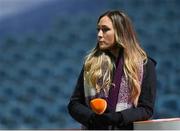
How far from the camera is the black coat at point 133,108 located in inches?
54.4

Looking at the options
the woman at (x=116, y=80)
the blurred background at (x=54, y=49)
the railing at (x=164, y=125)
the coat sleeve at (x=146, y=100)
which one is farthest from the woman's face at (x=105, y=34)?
the blurred background at (x=54, y=49)

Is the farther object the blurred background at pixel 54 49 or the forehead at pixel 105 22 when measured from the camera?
the blurred background at pixel 54 49

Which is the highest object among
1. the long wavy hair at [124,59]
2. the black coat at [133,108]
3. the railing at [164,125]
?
the long wavy hair at [124,59]

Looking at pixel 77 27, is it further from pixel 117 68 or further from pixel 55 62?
pixel 117 68

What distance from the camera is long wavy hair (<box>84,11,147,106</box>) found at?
1.43 meters

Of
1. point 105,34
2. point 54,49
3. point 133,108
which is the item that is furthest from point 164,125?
point 54,49

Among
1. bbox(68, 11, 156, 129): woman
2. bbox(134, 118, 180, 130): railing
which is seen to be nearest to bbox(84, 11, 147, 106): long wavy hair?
bbox(68, 11, 156, 129): woman

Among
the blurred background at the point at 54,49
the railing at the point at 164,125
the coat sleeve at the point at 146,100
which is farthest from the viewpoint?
the blurred background at the point at 54,49

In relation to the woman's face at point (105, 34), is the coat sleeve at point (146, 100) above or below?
below

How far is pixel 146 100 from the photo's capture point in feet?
4.70

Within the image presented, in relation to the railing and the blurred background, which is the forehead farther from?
the blurred background

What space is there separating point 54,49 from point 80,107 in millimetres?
2386

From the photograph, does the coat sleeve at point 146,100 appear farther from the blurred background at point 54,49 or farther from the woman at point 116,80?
the blurred background at point 54,49

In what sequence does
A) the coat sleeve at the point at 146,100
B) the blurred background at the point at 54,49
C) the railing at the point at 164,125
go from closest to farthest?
the railing at the point at 164,125, the coat sleeve at the point at 146,100, the blurred background at the point at 54,49
